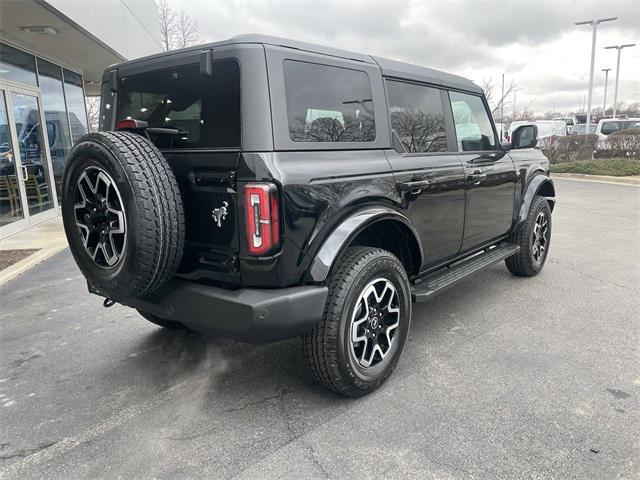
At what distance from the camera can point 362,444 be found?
94.2 inches

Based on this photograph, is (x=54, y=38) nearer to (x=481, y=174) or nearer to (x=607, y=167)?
(x=481, y=174)

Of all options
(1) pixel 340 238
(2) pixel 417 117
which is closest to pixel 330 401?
(1) pixel 340 238

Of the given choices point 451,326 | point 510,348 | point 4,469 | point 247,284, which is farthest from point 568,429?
point 4,469

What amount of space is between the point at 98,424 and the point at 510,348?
2.73 m

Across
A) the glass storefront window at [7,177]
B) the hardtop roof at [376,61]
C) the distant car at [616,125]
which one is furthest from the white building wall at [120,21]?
the distant car at [616,125]

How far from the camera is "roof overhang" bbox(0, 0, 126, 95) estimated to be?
6512mm

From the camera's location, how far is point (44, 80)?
9.95m

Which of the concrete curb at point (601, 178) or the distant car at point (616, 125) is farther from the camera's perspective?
the distant car at point (616, 125)

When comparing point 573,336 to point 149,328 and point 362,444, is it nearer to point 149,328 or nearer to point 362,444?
point 362,444

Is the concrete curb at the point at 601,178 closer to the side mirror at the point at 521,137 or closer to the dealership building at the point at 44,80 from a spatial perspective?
the side mirror at the point at 521,137

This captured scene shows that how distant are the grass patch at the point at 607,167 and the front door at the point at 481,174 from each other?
12643 mm

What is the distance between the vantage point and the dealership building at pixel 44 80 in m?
7.41

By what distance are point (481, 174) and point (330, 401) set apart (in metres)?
2.29

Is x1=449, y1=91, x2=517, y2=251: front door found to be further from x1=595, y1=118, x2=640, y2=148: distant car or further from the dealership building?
x1=595, y1=118, x2=640, y2=148: distant car
